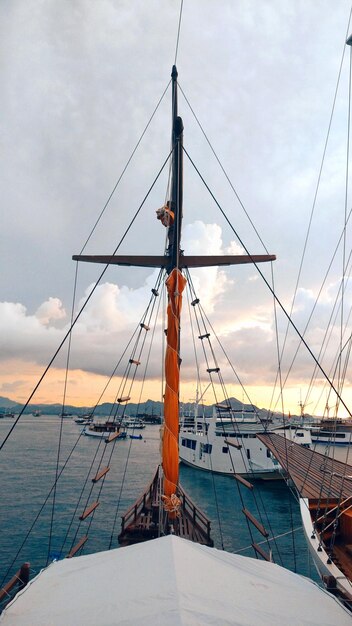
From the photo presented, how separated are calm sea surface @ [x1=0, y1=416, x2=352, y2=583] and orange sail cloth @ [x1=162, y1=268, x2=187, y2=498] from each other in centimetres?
201

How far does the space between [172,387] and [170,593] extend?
535 cm

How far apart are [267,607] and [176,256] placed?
8544 millimetres

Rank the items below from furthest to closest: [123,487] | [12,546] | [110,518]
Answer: [123,487]
[110,518]
[12,546]

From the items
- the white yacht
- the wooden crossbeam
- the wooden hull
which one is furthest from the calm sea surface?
the wooden crossbeam

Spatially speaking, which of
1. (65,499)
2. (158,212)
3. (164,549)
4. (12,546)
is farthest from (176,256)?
(65,499)

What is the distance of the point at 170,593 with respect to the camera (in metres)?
4.21

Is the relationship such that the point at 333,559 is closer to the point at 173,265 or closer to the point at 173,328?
the point at 173,328

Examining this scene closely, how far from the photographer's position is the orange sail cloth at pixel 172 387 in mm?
9000

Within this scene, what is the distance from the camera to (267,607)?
4.40 metres

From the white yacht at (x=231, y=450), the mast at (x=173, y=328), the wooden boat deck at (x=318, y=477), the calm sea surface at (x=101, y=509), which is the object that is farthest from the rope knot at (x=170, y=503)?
the white yacht at (x=231, y=450)

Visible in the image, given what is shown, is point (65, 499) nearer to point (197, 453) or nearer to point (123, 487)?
point (123, 487)

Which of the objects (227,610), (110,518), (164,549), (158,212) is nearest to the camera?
(227,610)

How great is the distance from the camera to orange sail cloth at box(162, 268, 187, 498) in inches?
354

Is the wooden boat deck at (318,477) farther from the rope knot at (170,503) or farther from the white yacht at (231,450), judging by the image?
the white yacht at (231,450)
